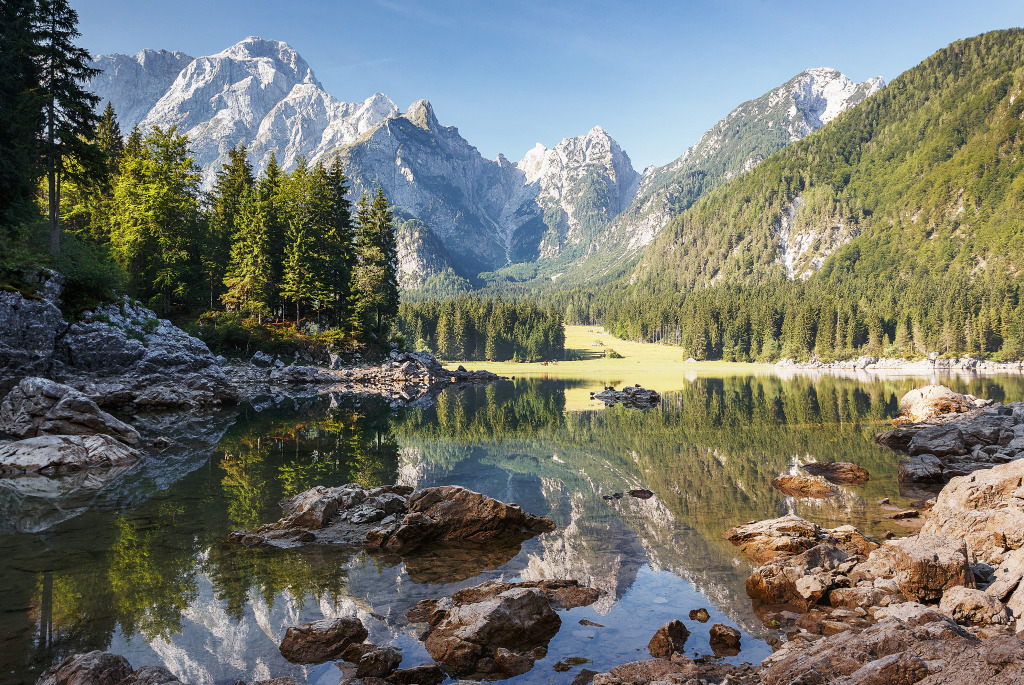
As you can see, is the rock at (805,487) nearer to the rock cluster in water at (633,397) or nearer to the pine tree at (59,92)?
the rock cluster in water at (633,397)

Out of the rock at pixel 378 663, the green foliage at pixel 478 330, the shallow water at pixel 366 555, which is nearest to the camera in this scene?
the rock at pixel 378 663

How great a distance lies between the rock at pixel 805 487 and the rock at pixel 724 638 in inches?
498

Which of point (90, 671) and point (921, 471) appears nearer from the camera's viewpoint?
point (90, 671)

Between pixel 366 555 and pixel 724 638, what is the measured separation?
30.7 feet

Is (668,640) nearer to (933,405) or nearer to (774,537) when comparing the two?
(774,537)

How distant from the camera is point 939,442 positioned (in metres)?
29.4

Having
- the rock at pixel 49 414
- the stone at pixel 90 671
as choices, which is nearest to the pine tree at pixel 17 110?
the rock at pixel 49 414

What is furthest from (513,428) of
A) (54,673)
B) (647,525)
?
(54,673)

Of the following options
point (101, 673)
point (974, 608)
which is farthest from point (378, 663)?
Answer: point (974, 608)

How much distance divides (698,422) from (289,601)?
35303 millimetres

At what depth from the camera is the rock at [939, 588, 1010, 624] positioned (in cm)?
1074

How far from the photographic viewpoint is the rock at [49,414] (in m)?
28.4

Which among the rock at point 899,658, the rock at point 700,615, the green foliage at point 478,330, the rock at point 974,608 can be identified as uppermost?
the green foliage at point 478,330

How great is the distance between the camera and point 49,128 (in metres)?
42.0
